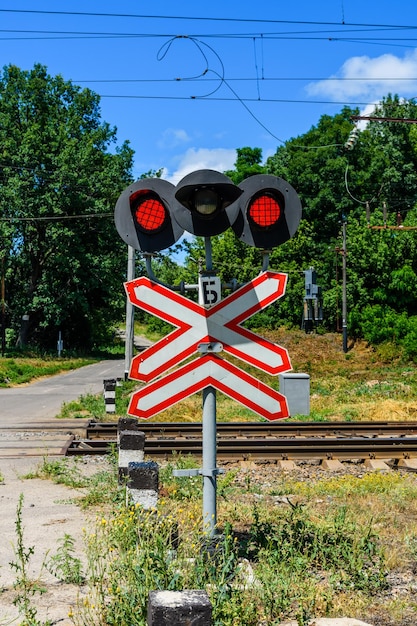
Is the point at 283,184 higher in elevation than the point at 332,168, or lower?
lower

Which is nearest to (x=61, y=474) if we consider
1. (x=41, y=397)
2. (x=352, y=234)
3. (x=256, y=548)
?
Answer: (x=256, y=548)

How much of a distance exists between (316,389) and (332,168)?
103 feet

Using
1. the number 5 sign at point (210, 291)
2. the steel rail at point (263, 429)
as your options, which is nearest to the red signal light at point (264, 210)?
the number 5 sign at point (210, 291)

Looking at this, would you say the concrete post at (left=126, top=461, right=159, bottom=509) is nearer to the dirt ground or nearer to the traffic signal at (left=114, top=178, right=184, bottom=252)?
the dirt ground

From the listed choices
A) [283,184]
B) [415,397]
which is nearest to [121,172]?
[415,397]

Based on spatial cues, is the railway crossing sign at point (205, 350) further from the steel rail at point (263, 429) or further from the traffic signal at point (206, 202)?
the steel rail at point (263, 429)

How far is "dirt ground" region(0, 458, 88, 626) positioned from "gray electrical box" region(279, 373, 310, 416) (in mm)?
7389

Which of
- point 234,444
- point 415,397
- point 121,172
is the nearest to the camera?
point 234,444

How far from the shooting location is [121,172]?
4931 cm

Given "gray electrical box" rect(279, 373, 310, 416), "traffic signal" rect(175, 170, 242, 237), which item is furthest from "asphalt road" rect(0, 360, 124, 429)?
"traffic signal" rect(175, 170, 242, 237)

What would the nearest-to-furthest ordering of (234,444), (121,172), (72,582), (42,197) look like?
(72,582)
(234,444)
(42,197)
(121,172)

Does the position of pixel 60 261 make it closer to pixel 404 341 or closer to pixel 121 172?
pixel 121 172

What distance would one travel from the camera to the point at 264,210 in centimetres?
542

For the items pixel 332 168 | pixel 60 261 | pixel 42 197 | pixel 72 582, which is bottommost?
pixel 72 582
